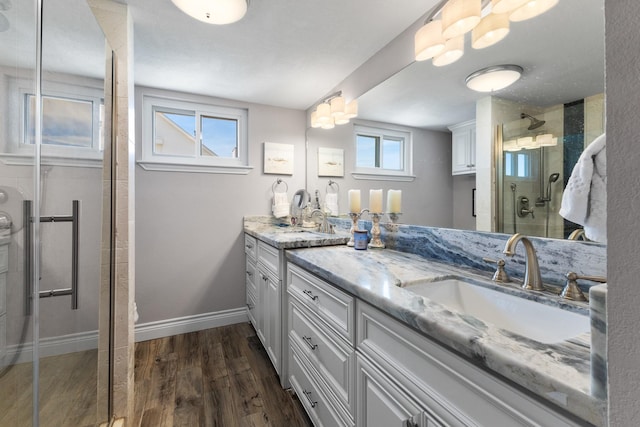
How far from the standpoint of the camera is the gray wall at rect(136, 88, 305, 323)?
235 cm

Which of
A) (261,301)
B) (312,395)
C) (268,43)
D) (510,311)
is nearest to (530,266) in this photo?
(510,311)

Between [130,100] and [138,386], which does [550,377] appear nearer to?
[130,100]

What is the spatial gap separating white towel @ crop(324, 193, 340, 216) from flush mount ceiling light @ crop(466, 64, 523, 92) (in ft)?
4.66

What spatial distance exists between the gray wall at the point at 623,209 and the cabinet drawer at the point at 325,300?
702 millimetres

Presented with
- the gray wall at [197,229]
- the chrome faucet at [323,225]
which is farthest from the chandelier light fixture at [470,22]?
the gray wall at [197,229]

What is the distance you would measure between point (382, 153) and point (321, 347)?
1.31m

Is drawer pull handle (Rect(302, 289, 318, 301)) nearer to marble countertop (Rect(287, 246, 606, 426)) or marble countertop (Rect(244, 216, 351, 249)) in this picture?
marble countertop (Rect(287, 246, 606, 426))

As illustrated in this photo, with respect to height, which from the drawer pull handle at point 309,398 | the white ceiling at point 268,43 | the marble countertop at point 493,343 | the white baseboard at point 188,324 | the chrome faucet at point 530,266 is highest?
the white ceiling at point 268,43

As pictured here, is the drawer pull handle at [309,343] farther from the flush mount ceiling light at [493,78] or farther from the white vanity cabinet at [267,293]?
the flush mount ceiling light at [493,78]

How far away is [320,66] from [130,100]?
125 cm

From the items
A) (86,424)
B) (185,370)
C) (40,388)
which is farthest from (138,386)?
(40,388)

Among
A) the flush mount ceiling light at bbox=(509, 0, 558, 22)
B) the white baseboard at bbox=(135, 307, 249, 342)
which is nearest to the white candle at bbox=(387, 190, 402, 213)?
the flush mount ceiling light at bbox=(509, 0, 558, 22)

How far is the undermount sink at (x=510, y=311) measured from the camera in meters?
0.75

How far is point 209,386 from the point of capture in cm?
171
